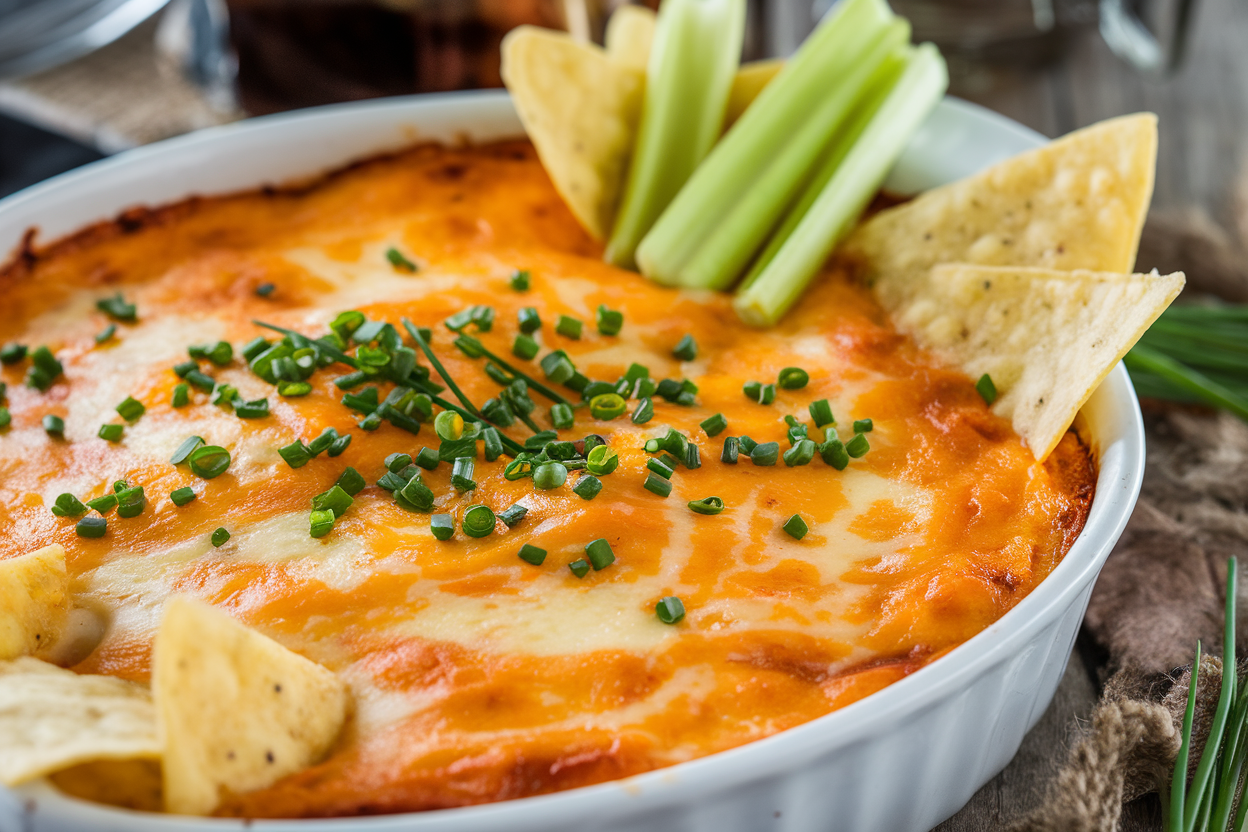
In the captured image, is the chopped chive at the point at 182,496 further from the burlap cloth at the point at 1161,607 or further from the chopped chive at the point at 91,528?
the burlap cloth at the point at 1161,607

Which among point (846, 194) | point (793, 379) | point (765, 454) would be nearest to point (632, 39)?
point (846, 194)

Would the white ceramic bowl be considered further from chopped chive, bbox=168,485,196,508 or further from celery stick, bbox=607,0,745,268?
celery stick, bbox=607,0,745,268

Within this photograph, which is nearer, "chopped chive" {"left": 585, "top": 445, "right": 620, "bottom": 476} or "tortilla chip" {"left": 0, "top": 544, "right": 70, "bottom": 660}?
"tortilla chip" {"left": 0, "top": 544, "right": 70, "bottom": 660}

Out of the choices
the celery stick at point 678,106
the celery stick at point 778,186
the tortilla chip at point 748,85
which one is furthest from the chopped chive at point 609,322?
the tortilla chip at point 748,85

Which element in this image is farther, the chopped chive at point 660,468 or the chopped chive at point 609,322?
the chopped chive at point 609,322

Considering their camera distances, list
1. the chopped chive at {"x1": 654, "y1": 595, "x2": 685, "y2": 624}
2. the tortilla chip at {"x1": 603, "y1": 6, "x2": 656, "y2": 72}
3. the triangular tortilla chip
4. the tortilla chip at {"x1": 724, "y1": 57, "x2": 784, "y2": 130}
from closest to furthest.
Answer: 1. the chopped chive at {"x1": 654, "y1": 595, "x2": 685, "y2": 624}
2. the triangular tortilla chip
3. the tortilla chip at {"x1": 724, "y1": 57, "x2": 784, "y2": 130}
4. the tortilla chip at {"x1": 603, "y1": 6, "x2": 656, "y2": 72}

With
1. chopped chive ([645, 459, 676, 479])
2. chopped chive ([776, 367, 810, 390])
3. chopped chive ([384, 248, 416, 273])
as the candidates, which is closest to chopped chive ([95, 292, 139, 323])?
chopped chive ([384, 248, 416, 273])
